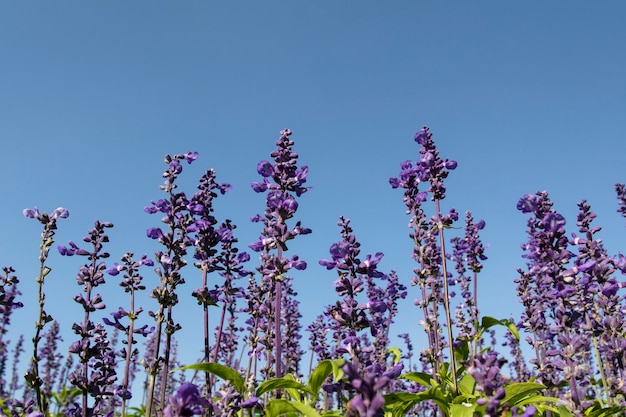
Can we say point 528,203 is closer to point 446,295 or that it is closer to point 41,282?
point 446,295

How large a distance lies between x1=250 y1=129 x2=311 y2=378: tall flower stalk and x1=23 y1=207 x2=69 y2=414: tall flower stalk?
2.31 m

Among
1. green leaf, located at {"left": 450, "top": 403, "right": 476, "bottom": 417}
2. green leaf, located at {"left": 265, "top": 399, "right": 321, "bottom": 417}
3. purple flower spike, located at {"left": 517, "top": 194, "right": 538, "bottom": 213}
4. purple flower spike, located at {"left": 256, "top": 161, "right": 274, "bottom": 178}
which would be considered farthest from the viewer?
purple flower spike, located at {"left": 256, "top": 161, "right": 274, "bottom": 178}

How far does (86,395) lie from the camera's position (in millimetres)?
5758

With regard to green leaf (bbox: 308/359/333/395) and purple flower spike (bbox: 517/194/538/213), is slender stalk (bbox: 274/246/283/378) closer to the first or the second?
green leaf (bbox: 308/359/333/395)

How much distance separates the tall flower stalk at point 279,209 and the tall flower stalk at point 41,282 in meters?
2.31

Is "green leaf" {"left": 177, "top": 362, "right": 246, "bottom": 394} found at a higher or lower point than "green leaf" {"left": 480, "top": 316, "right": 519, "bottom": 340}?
lower

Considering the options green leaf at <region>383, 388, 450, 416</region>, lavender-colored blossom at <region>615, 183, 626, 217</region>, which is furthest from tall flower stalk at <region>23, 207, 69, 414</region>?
lavender-colored blossom at <region>615, 183, 626, 217</region>

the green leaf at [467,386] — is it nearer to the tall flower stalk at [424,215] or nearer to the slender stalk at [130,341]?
the tall flower stalk at [424,215]

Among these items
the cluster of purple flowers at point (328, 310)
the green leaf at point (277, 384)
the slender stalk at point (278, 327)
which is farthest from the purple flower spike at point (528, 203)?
the green leaf at point (277, 384)

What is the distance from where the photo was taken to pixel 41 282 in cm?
536

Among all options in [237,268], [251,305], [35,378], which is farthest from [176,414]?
[251,305]

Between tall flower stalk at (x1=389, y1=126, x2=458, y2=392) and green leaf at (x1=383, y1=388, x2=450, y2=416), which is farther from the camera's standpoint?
tall flower stalk at (x1=389, y1=126, x2=458, y2=392)

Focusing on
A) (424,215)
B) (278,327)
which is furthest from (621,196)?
(278,327)

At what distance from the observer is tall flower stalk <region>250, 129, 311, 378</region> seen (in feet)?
19.2
